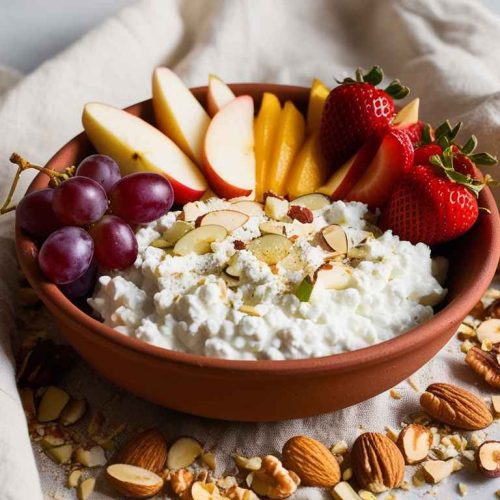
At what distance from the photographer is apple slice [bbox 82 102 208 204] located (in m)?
1.61

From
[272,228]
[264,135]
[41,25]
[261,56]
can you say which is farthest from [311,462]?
[41,25]

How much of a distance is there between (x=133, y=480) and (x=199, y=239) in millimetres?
414

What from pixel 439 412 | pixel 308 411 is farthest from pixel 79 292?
pixel 439 412

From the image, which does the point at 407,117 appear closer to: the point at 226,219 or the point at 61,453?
the point at 226,219

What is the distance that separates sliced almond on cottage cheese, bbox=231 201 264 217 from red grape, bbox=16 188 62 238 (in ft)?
1.12

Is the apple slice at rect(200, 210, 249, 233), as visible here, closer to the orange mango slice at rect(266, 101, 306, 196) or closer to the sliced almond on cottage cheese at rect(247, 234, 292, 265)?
the sliced almond on cottage cheese at rect(247, 234, 292, 265)

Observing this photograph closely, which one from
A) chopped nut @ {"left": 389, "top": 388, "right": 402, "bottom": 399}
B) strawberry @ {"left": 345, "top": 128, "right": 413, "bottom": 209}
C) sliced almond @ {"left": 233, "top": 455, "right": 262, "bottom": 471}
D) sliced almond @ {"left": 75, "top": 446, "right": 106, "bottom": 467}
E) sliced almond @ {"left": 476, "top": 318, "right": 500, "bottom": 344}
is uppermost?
strawberry @ {"left": 345, "top": 128, "right": 413, "bottom": 209}

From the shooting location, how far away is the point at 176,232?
1446mm

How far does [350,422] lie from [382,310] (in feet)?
0.74

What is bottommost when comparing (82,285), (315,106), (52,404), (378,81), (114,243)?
(52,404)

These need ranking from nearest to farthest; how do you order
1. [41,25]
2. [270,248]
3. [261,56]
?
[270,248]
[261,56]
[41,25]

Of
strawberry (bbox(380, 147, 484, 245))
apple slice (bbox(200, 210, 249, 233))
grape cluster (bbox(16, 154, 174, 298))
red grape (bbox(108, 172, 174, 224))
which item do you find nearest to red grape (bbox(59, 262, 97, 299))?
grape cluster (bbox(16, 154, 174, 298))

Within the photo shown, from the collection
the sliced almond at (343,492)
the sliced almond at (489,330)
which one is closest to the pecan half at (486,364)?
the sliced almond at (489,330)

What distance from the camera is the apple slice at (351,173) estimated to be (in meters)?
1.61
